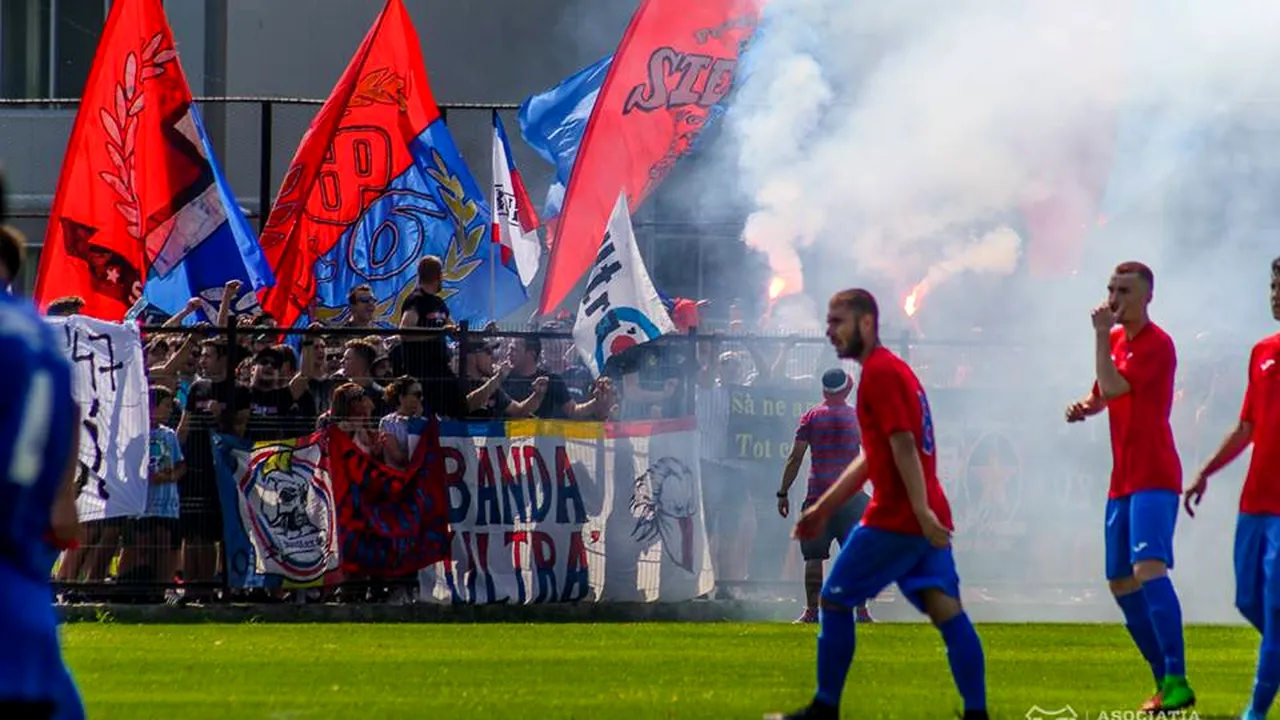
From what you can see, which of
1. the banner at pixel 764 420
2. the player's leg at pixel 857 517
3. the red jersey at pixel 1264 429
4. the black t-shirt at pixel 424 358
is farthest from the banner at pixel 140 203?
the red jersey at pixel 1264 429

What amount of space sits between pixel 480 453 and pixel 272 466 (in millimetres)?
1579

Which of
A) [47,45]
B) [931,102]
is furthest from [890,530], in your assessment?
[47,45]

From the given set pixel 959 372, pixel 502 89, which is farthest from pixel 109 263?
pixel 502 89

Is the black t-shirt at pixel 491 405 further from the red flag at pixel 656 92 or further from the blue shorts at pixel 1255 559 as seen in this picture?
the blue shorts at pixel 1255 559

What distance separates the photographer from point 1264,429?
9.51 m

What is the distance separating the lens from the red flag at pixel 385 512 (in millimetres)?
16688

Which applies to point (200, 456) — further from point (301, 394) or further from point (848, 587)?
point (848, 587)

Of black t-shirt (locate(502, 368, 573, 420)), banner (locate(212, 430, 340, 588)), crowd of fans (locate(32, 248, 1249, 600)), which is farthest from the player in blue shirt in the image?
black t-shirt (locate(502, 368, 573, 420))

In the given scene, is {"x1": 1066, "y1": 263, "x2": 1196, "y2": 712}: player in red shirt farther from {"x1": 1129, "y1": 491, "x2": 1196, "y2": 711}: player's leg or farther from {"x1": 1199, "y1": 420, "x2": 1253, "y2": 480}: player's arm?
{"x1": 1199, "y1": 420, "x2": 1253, "y2": 480}: player's arm

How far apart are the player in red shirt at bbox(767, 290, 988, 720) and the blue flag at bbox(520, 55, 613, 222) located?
14218 mm

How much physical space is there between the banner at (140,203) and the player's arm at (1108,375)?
10.4 meters

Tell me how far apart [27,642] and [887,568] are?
4.85m

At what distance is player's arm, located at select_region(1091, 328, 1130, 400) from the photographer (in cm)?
997
